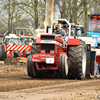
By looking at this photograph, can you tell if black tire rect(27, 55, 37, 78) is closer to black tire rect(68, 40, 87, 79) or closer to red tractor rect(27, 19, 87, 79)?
red tractor rect(27, 19, 87, 79)

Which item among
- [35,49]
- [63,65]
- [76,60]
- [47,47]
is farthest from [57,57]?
[35,49]

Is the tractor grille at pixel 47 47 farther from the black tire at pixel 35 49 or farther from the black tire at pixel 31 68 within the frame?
the black tire at pixel 31 68

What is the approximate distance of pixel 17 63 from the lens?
2139 centimetres

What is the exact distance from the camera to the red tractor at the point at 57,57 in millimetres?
9453

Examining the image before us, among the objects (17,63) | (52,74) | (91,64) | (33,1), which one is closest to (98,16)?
(17,63)

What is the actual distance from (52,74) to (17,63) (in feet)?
36.5

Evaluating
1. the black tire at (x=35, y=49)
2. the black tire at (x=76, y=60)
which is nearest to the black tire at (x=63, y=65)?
the black tire at (x=76, y=60)

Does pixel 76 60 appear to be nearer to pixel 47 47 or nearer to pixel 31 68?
pixel 47 47

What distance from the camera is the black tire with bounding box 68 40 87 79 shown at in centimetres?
980

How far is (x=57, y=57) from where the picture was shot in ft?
31.4

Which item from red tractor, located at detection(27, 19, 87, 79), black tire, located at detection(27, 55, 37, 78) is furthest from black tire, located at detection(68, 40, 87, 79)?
black tire, located at detection(27, 55, 37, 78)

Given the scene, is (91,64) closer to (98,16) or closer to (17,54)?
(98,16)

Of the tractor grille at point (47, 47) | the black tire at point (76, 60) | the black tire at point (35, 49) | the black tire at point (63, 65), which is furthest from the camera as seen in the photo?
the black tire at point (35, 49)

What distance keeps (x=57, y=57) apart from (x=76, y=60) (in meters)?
0.70
